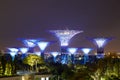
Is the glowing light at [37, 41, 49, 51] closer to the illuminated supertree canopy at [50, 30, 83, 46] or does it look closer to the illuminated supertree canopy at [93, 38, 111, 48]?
the illuminated supertree canopy at [50, 30, 83, 46]

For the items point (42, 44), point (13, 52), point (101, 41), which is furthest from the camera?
point (13, 52)

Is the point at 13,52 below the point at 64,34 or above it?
below

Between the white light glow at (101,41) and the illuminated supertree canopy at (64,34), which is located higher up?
the illuminated supertree canopy at (64,34)

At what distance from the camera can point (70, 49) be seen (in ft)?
355

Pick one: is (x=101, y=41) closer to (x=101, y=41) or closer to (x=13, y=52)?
(x=101, y=41)

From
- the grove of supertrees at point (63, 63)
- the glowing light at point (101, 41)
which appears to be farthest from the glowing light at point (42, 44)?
the glowing light at point (101, 41)

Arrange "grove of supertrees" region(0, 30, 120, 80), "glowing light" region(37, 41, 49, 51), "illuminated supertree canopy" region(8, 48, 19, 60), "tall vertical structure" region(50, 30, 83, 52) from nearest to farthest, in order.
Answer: "grove of supertrees" region(0, 30, 120, 80), "tall vertical structure" region(50, 30, 83, 52), "glowing light" region(37, 41, 49, 51), "illuminated supertree canopy" region(8, 48, 19, 60)

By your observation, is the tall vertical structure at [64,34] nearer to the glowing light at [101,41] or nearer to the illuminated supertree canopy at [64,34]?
the illuminated supertree canopy at [64,34]

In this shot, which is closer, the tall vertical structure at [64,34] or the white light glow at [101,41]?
the tall vertical structure at [64,34]

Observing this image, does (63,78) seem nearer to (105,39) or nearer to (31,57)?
(31,57)

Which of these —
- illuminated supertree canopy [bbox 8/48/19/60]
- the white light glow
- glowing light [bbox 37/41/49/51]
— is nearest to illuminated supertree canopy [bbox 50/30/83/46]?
the white light glow

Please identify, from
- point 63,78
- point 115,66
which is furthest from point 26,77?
point 115,66

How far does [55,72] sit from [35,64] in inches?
948

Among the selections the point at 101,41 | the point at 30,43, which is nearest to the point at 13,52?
the point at 30,43
